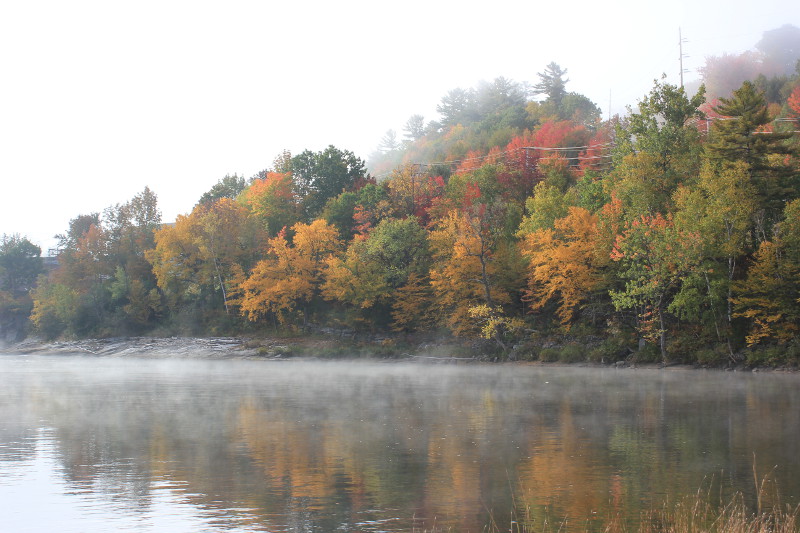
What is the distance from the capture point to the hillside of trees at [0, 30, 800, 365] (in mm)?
55000

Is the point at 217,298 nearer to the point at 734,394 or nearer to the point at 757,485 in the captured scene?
the point at 734,394

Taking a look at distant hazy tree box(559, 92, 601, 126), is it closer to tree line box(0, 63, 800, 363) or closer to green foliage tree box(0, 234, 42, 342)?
tree line box(0, 63, 800, 363)

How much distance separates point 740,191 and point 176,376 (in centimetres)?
4117

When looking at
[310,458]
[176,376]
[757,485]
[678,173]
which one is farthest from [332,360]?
[757,485]

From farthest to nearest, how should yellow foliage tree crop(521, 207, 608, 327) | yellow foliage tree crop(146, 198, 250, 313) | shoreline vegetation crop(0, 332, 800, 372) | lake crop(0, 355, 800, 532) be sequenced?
1. yellow foliage tree crop(146, 198, 250, 313)
2. yellow foliage tree crop(521, 207, 608, 327)
3. shoreline vegetation crop(0, 332, 800, 372)
4. lake crop(0, 355, 800, 532)

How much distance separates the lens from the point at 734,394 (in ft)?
121

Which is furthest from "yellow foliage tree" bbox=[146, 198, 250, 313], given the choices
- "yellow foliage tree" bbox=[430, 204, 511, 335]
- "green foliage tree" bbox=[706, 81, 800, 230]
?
"green foliage tree" bbox=[706, 81, 800, 230]

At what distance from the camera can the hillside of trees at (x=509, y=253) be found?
55000 mm

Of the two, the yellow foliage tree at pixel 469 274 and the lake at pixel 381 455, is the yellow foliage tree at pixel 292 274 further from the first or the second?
the lake at pixel 381 455

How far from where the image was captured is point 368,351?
7306 cm

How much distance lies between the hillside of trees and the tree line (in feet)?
0.68

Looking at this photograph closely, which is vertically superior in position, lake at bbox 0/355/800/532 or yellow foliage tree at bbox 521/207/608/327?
yellow foliage tree at bbox 521/207/608/327

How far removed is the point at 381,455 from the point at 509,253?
51696 millimetres

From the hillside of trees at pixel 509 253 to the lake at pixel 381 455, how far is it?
51.9ft
